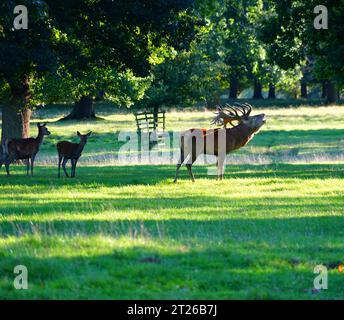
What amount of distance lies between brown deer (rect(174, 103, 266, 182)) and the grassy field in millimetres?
768

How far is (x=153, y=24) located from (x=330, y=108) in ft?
163

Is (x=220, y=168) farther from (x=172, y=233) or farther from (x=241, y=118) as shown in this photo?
(x=172, y=233)

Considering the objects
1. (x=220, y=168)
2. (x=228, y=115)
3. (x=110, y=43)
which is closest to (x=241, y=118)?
(x=228, y=115)

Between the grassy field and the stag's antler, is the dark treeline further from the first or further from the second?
the grassy field

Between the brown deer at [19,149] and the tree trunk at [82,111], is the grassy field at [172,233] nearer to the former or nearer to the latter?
the brown deer at [19,149]

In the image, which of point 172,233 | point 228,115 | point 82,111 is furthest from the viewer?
point 82,111

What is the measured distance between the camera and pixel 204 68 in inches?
2175

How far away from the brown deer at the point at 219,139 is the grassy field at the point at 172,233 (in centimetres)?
77

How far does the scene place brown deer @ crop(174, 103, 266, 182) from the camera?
2388cm

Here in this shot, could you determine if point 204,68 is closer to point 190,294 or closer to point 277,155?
point 277,155

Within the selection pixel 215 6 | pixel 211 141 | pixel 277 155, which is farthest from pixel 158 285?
pixel 277 155

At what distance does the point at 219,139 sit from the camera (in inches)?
965

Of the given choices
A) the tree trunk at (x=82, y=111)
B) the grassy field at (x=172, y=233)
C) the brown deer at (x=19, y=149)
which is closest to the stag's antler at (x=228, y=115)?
the grassy field at (x=172, y=233)

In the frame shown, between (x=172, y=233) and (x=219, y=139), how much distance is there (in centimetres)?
1123
